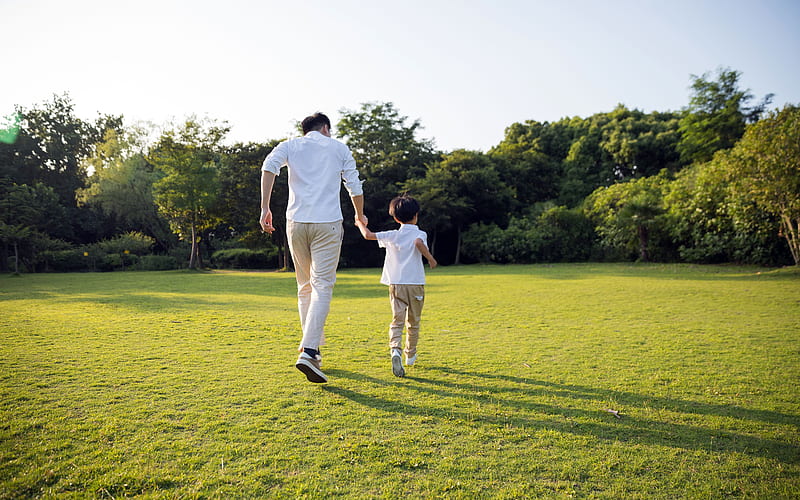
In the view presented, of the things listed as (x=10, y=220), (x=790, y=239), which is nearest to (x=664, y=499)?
(x=790, y=239)

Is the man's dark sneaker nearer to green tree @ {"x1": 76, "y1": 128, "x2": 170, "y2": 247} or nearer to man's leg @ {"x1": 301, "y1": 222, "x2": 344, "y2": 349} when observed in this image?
man's leg @ {"x1": 301, "y1": 222, "x2": 344, "y2": 349}

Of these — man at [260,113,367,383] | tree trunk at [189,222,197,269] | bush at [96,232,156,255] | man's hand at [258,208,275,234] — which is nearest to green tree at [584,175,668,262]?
man at [260,113,367,383]

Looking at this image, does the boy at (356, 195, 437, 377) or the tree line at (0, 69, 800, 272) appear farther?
the tree line at (0, 69, 800, 272)

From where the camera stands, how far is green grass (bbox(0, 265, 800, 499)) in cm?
196

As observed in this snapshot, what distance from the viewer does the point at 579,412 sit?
111 inches

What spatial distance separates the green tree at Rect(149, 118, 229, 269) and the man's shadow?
21.3 meters

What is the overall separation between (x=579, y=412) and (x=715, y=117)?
96.7 ft

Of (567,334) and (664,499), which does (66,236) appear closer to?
(567,334)

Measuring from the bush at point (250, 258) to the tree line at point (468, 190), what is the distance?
0.09m

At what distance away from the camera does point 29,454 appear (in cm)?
212

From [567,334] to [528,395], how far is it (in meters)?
2.49

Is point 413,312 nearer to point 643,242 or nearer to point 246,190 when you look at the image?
point 246,190

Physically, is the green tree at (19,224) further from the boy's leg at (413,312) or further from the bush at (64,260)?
the boy's leg at (413,312)

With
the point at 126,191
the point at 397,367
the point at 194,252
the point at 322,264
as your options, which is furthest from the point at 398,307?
the point at 126,191
